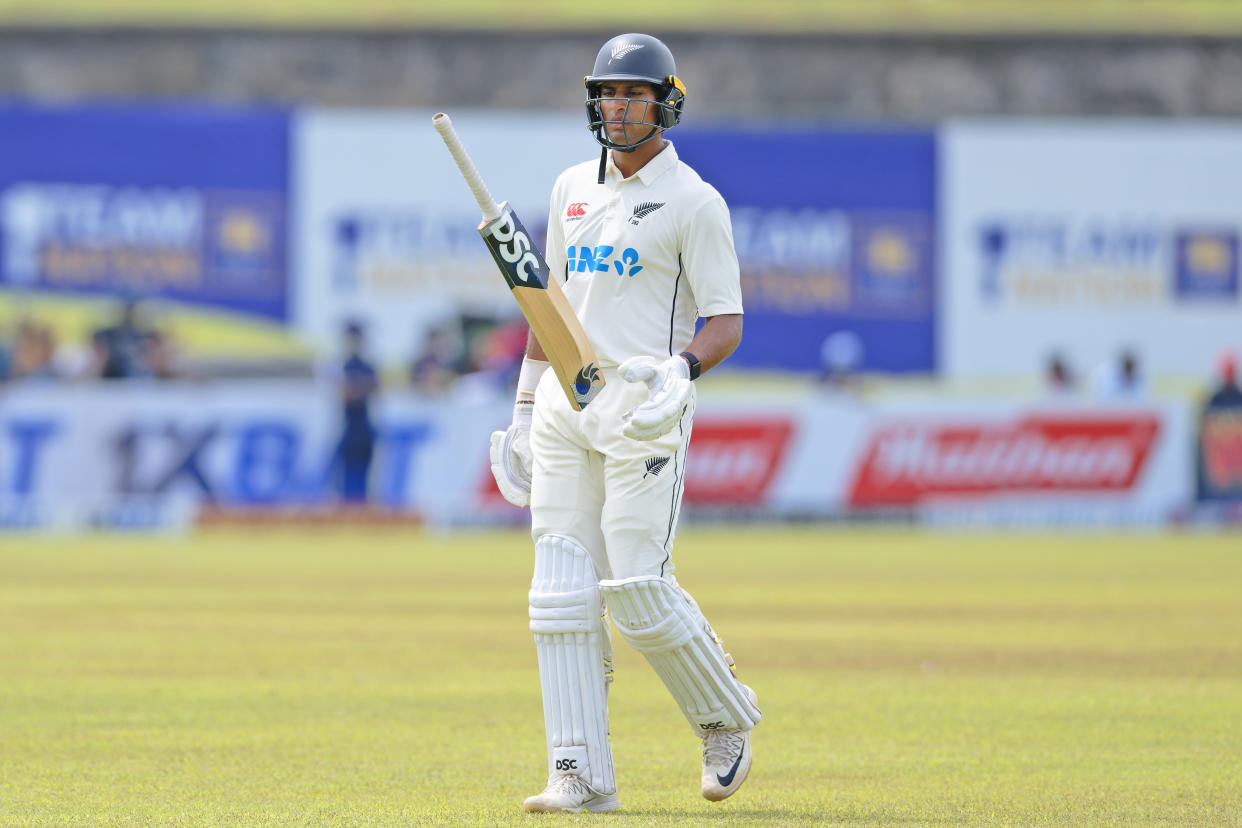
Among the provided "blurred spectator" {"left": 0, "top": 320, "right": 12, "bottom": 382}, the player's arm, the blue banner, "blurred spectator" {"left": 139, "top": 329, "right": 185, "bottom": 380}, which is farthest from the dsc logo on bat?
the blue banner

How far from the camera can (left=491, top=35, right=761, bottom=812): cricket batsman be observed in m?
5.90

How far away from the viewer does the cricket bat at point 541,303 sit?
19.0 feet

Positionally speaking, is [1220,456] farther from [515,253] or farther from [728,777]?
[515,253]

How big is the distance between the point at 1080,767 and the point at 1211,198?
966 inches

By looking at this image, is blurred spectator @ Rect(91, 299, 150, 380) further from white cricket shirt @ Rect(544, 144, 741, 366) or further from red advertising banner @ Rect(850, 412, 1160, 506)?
white cricket shirt @ Rect(544, 144, 741, 366)

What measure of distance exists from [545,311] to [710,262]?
498 mm

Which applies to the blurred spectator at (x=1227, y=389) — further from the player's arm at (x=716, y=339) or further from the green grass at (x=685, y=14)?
the player's arm at (x=716, y=339)

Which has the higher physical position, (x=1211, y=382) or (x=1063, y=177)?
(x=1063, y=177)

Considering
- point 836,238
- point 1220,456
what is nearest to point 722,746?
point 1220,456

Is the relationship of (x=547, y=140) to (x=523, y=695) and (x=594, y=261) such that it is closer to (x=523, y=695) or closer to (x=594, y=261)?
(x=523, y=695)

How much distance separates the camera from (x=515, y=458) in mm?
6309

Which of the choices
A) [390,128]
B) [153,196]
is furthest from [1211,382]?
[153,196]

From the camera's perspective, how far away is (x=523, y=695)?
8.80 metres

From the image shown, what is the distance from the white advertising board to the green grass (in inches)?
156
